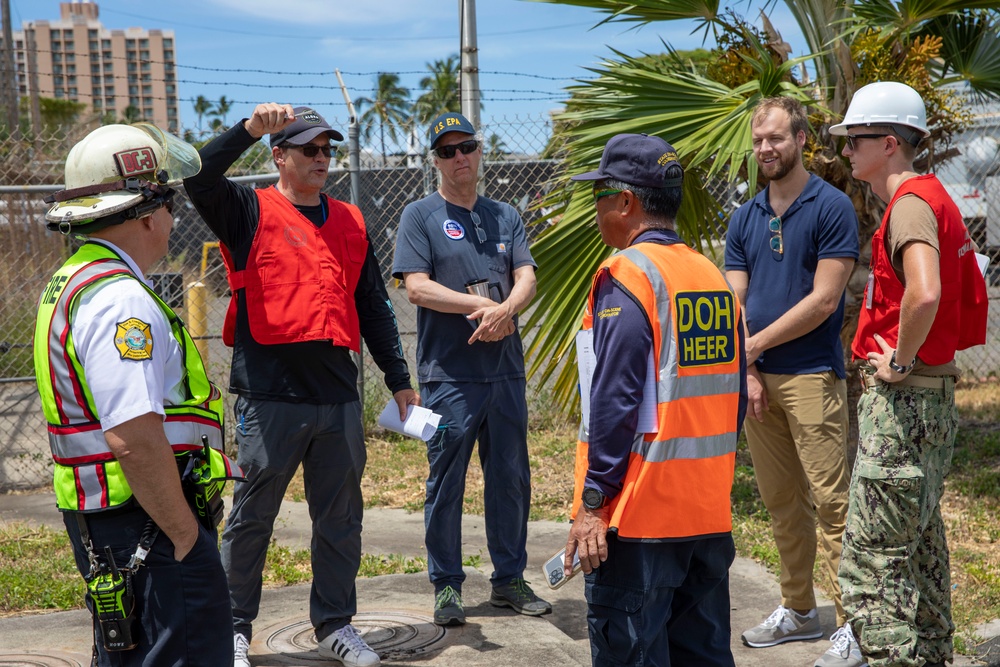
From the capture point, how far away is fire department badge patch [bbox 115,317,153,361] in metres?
2.29

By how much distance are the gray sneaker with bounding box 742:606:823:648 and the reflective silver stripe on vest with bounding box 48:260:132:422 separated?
3054 millimetres

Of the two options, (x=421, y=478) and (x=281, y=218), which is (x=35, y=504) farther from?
(x=281, y=218)

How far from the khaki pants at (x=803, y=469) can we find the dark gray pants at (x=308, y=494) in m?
1.86

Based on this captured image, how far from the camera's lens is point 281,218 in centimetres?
383

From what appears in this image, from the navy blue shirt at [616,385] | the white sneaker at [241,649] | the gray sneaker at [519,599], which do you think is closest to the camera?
the navy blue shirt at [616,385]

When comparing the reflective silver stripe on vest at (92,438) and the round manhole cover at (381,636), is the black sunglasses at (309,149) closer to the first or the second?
the reflective silver stripe on vest at (92,438)

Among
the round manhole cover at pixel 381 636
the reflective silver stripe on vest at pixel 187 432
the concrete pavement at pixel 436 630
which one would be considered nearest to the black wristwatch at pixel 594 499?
the reflective silver stripe on vest at pixel 187 432

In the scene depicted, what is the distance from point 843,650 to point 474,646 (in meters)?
1.54

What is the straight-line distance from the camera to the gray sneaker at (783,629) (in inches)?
164

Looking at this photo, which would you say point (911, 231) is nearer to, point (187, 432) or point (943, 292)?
point (943, 292)

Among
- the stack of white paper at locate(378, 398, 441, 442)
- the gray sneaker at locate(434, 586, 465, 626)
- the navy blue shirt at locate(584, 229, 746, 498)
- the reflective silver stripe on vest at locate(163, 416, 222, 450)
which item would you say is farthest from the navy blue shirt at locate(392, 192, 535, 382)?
the reflective silver stripe on vest at locate(163, 416, 222, 450)

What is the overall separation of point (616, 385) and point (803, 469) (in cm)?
196

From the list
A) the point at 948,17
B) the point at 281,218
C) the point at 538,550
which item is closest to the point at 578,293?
the point at 538,550

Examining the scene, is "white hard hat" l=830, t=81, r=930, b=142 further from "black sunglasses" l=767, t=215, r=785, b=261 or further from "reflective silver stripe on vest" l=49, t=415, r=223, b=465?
"reflective silver stripe on vest" l=49, t=415, r=223, b=465
